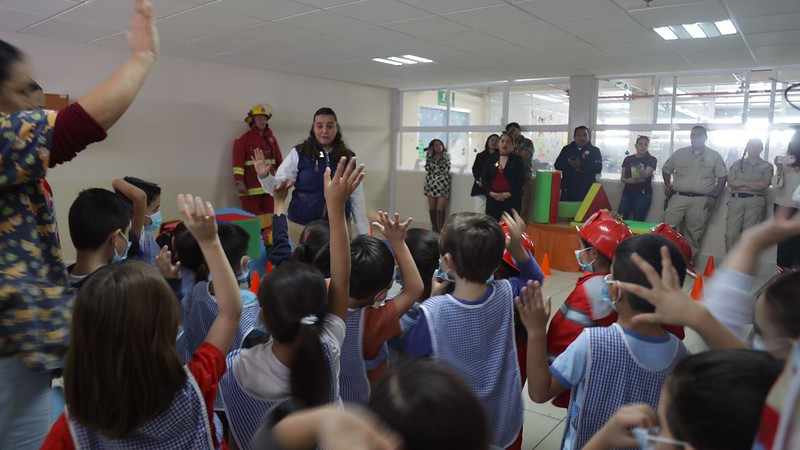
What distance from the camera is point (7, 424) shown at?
3.45 ft

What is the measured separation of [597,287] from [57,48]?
5.87 meters

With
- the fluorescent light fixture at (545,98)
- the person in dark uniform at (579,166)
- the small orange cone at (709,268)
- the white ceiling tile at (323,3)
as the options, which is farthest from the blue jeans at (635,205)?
the white ceiling tile at (323,3)

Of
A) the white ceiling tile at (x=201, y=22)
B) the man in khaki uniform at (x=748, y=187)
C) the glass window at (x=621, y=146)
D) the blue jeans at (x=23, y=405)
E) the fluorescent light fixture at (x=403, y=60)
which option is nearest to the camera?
the blue jeans at (x=23, y=405)

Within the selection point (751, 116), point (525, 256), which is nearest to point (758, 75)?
point (751, 116)

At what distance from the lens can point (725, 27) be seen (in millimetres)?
4246

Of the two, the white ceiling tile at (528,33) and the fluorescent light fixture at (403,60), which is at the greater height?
the fluorescent light fixture at (403,60)

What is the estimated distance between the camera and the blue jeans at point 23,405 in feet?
3.39

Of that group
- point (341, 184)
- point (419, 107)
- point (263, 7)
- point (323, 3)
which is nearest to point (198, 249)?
point (341, 184)

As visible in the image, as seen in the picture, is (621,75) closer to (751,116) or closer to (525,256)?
(751,116)

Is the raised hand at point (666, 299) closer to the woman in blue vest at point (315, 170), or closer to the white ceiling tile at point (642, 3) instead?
the woman in blue vest at point (315, 170)

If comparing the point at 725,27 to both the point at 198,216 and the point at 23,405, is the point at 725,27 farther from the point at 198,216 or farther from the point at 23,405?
the point at 23,405

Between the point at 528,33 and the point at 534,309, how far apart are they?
4.05 m

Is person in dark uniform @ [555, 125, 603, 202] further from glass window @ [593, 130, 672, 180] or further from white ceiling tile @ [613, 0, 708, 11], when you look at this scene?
white ceiling tile @ [613, 0, 708, 11]

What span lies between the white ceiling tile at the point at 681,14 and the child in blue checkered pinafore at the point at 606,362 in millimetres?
3269
